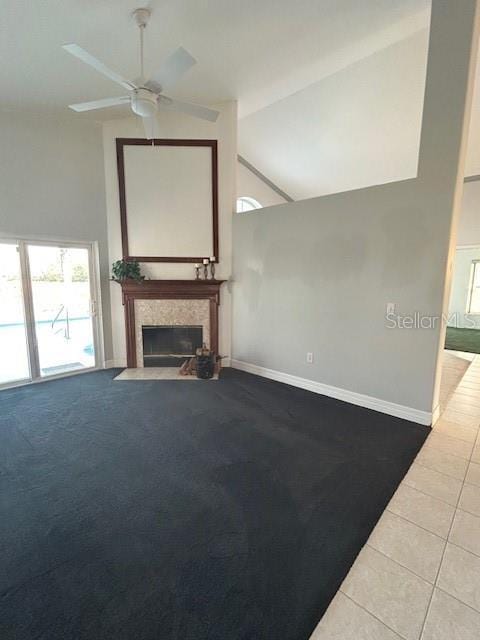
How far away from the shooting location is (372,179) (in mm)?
6512

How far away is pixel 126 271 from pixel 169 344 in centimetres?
134

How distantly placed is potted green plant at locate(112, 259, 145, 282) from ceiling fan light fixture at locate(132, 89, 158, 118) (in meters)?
2.23

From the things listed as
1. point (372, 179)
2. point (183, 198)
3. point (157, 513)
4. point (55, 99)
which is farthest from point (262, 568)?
point (372, 179)

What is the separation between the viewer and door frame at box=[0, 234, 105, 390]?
12.9 feet

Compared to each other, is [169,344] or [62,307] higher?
[62,307]

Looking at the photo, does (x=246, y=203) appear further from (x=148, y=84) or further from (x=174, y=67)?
(x=174, y=67)

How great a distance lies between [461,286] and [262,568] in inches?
379

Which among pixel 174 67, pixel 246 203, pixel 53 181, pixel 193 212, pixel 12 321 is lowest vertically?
pixel 12 321

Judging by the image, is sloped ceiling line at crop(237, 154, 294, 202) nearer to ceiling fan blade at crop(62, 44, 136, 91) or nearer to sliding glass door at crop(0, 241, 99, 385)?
sliding glass door at crop(0, 241, 99, 385)

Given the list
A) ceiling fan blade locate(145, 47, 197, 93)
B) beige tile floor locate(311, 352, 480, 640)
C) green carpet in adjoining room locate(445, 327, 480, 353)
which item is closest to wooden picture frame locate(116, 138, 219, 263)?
ceiling fan blade locate(145, 47, 197, 93)

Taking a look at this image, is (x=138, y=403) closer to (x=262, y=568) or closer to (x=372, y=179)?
(x=262, y=568)

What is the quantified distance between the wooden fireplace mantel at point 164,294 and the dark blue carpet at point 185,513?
5.24ft

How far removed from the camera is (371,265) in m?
3.24

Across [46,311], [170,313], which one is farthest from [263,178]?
[46,311]
